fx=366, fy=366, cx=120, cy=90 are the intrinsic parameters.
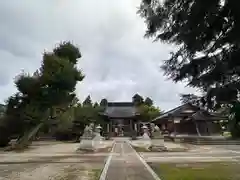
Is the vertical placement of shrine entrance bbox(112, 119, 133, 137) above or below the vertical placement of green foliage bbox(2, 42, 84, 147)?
above

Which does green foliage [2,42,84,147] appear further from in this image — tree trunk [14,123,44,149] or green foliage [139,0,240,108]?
green foliage [139,0,240,108]

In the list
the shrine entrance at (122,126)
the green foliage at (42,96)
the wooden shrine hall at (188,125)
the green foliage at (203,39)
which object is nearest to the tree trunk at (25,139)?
the green foliage at (42,96)

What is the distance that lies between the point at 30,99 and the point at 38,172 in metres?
20.5

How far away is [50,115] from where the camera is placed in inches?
1286

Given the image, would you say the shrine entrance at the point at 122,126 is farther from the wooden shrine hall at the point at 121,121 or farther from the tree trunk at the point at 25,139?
the tree trunk at the point at 25,139

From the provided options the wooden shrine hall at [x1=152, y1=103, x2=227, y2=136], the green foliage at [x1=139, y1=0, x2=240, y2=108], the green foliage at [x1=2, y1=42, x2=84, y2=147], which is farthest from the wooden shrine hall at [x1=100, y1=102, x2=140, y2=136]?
the green foliage at [x1=139, y1=0, x2=240, y2=108]

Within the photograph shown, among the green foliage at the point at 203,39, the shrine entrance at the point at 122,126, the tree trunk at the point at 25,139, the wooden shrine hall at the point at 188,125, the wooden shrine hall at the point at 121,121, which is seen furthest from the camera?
the shrine entrance at the point at 122,126

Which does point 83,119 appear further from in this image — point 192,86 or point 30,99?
point 192,86

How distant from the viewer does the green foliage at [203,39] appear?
15.9 feet

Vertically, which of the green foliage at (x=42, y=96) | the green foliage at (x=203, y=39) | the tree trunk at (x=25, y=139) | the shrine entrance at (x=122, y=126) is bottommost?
the green foliage at (x=203, y=39)

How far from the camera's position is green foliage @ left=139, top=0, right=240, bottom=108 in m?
4.85

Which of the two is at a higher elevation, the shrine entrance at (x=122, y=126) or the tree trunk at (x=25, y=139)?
the shrine entrance at (x=122, y=126)

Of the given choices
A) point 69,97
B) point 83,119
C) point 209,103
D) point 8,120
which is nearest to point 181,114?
point 83,119

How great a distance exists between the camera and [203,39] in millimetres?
5199
